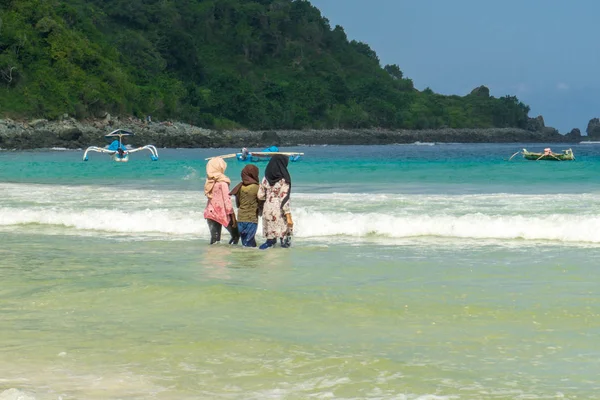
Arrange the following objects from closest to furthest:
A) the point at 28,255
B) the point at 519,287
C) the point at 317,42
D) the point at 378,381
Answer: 1. the point at 378,381
2. the point at 519,287
3. the point at 28,255
4. the point at 317,42

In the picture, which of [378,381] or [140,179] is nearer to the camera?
[378,381]

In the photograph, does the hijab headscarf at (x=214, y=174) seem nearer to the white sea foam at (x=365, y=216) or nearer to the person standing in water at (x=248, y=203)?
the person standing in water at (x=248, y=203)

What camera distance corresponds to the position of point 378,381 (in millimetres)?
6047

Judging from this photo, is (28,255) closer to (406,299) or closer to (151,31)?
(406,299)

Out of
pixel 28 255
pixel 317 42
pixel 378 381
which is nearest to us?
pixel 378 381

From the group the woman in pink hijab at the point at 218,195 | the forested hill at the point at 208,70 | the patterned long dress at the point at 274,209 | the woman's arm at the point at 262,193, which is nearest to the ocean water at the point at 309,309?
the patterned long dress at the point at 274,209

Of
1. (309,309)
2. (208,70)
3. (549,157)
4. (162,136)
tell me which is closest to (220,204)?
(309,309)

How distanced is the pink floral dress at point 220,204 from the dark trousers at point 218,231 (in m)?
0.15

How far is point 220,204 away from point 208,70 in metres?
141

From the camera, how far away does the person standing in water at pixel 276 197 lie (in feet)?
39.5

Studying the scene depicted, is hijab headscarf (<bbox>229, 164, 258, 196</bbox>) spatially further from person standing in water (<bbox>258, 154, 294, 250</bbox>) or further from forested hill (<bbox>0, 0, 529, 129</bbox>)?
forested hill (<bbox>0, 0, 529, 129</bbox>)

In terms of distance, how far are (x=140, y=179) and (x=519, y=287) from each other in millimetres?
26030

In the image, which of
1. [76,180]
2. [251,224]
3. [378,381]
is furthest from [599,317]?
[76,180]

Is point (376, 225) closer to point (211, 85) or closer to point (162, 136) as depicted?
point (162, 136)
